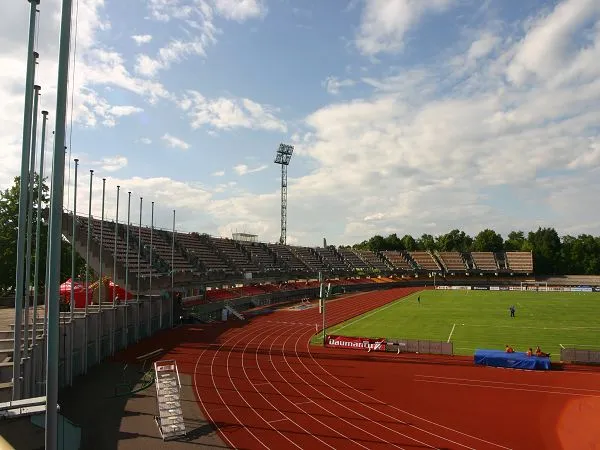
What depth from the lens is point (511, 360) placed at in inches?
1045

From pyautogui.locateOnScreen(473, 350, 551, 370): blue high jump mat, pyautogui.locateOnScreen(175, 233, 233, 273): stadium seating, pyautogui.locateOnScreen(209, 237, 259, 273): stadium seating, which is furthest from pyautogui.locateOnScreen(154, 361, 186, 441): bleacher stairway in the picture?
pyautogui.locateOnScreen(209, 237, 259, 273): stadium seating

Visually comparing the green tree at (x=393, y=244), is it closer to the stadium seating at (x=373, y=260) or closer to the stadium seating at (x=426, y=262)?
the stadium seating at (x=426, y=262)

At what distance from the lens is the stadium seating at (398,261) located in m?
113

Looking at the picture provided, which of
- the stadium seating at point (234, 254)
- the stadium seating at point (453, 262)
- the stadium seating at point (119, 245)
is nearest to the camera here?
the stadium seating at point (119, 245)

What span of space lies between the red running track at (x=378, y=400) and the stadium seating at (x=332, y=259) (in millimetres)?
62828

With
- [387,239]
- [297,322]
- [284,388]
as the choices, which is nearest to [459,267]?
[387,239]

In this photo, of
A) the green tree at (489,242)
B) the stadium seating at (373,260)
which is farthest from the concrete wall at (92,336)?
the green tree at (489,242)

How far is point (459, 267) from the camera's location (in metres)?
115

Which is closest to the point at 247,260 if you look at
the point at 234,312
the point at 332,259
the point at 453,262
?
the point at 234,312

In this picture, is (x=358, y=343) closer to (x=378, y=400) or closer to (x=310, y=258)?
(x=378, y=400)

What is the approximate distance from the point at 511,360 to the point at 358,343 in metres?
10.1

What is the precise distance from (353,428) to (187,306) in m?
33.2

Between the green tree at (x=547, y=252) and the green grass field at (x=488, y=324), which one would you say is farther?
the green tree at (x=547, y=252)

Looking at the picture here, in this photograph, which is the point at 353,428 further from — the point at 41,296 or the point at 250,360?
the point at 41,296
